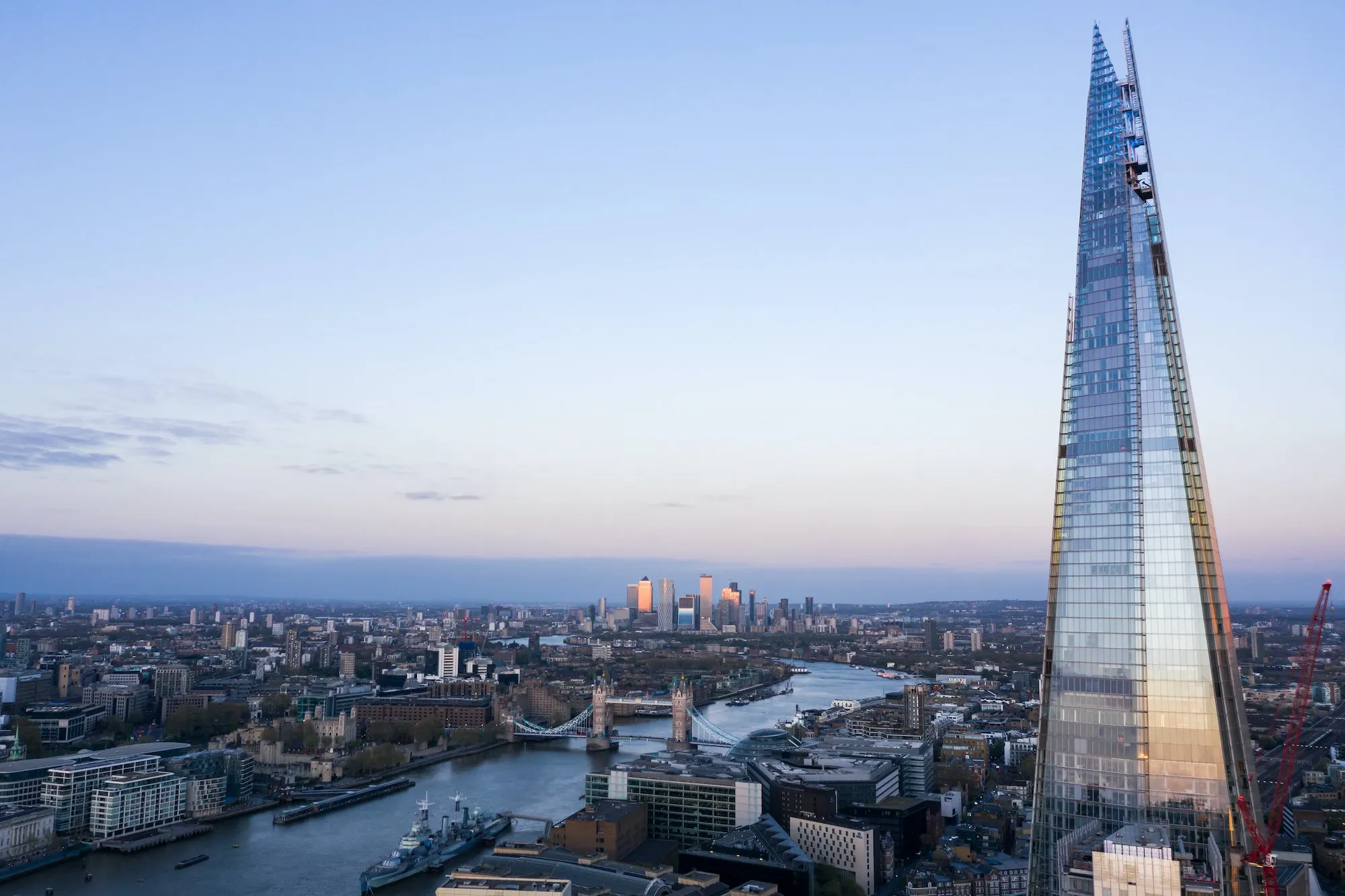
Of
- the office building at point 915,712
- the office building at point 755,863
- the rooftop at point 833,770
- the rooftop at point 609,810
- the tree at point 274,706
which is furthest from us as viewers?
the tree at point 274,706

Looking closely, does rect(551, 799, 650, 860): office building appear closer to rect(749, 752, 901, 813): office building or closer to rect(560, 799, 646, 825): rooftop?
rect(560, 799, 646, 825): rooftop

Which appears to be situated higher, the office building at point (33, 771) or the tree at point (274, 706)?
the office building at point (33, 771)

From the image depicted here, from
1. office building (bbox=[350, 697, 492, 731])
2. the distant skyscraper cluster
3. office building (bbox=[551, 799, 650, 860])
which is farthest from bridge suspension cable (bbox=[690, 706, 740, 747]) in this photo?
the distant skyscraper cluster

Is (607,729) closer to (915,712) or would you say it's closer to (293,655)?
(915,712)

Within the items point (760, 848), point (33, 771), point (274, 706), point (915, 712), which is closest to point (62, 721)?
point (274, 706)

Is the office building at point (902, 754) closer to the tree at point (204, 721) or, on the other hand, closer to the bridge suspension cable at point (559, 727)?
the bridge suspension cable at point (559, 727)

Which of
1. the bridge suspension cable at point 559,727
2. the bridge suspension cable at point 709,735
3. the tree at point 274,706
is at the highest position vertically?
the tree at point 274,706

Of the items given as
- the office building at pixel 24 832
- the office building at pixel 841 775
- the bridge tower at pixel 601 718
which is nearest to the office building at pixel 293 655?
the bridge tower at pixel 601 718

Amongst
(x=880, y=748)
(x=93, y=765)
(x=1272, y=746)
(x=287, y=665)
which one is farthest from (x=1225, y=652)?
(x=287, y=665)
